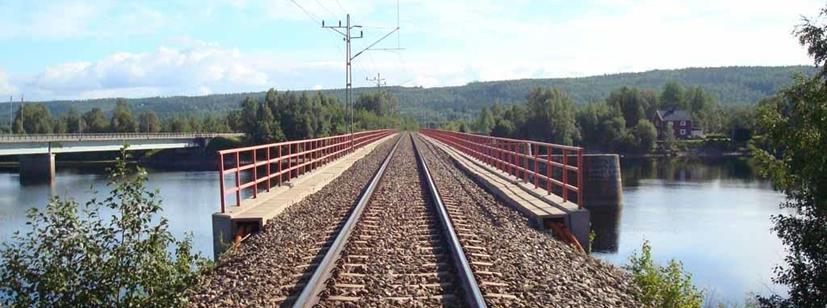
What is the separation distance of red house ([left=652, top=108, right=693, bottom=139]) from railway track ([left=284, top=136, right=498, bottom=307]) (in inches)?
5483

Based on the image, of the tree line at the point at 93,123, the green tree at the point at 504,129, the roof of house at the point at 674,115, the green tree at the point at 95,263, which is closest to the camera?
the green tree at the point at 95,263

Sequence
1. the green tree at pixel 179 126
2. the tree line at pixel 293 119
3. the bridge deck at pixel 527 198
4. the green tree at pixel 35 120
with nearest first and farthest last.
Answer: the bridge deck at pixel 527 198 < the tree line at pixel 293 119 < the green tree at pixel 35 120 < the green tree at pixel 179 126

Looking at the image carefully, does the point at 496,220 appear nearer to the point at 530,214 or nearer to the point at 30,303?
the point at 530,214

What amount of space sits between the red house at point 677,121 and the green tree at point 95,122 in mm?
107815

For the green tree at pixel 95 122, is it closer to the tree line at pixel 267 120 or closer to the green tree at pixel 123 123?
the tree line at pixel 267 120

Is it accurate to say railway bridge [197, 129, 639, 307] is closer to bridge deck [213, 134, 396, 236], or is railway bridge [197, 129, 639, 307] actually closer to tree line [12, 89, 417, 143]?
bridge deck [213, 134, 396, 236]

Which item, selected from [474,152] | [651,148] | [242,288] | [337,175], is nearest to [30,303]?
[242,288]

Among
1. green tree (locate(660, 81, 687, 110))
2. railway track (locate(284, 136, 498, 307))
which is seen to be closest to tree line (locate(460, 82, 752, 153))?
green tree (locate(660, 81, 687, 110))

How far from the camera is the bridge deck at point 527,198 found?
12680mm

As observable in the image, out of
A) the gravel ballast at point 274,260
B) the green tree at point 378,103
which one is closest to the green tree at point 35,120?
the green tree at point 378,103

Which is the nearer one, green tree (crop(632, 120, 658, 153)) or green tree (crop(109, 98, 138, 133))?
green tree (crop(632, 120, 658, 153))

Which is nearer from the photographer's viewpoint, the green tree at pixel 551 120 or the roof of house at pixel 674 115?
the green tree at pixel 551 120

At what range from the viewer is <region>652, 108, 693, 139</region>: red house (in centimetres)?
14712

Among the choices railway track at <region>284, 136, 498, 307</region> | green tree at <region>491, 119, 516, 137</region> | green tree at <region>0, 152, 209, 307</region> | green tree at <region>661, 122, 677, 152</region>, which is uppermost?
green tree at <region>0, 152, 209, 307</region>
